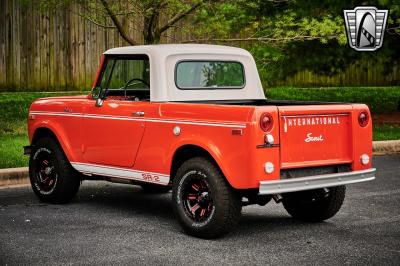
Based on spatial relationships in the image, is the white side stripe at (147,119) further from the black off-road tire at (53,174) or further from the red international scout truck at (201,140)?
the black off-road tire at (53,174)

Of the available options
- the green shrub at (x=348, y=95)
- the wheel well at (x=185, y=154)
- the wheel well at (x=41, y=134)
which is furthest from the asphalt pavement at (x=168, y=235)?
the green shrub at (x=348, y=95)

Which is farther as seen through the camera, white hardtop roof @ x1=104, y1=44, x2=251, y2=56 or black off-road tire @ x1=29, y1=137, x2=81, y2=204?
black off-road tire @ x1=29, y1=137, x2=81, y2=204

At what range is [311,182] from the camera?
761cm

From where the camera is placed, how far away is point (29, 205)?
376 inches

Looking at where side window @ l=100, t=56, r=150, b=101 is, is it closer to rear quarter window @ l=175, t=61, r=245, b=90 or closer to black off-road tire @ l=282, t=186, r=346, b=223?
rear quarter window @ l=175, t=61, r=245, b=90

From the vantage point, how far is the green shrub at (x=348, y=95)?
71.0 feet

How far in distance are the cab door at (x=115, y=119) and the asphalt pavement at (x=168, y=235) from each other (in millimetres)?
650

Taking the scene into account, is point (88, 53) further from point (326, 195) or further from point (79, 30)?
point (326, 195)

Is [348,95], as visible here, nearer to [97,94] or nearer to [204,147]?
[97,94]

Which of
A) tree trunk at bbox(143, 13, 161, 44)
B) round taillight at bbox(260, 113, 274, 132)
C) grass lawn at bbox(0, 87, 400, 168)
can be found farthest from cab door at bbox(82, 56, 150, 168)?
tree trunk at bbox(143, 13, 161, 44)

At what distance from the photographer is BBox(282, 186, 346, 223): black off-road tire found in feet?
27.7

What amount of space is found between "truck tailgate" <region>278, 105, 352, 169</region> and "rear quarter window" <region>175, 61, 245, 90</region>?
164 centimetres

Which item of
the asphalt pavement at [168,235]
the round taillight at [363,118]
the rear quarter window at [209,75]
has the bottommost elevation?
the asphalt pavement at [168,235]

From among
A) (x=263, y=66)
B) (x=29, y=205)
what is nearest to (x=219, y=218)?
(x=29, y=205)
